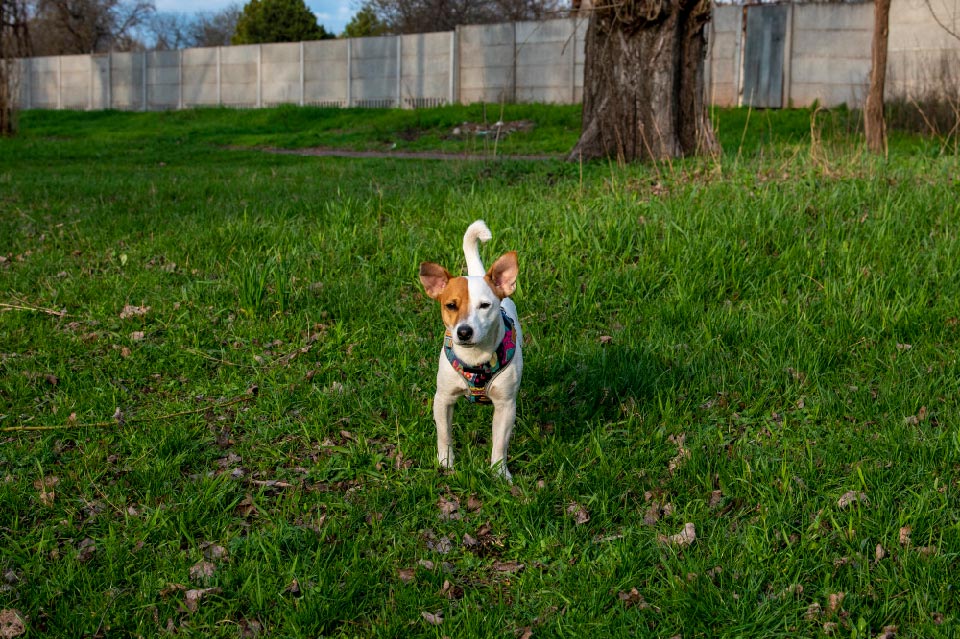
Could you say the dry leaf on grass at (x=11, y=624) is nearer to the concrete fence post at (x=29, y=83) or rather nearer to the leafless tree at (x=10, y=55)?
the leafless tree at (x=10, y=55)

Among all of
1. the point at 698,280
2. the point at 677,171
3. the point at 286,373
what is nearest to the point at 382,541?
the point at 286,373

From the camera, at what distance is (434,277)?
3955mm

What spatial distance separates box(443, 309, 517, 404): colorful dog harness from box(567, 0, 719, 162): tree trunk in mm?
6554

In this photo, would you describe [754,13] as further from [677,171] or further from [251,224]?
[251,224]

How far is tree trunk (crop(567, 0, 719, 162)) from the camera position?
33.5 ft

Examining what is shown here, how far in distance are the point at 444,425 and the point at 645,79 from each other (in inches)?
293

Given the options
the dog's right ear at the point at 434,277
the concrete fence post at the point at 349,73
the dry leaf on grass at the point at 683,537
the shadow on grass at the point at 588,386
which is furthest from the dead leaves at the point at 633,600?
the concrete fence post at the point at 349,73

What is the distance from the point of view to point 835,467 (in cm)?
405

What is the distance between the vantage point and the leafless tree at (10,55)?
2017cm

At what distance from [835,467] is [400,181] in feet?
24.2

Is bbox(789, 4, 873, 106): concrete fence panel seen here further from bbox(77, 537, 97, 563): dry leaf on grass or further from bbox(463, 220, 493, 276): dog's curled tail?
bbox(77, 537, 97, 563): dry leaf on grass

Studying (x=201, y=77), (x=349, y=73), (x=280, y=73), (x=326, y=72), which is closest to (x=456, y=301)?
(x=349, y=73)

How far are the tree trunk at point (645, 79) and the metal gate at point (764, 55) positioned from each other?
11662 millimetres

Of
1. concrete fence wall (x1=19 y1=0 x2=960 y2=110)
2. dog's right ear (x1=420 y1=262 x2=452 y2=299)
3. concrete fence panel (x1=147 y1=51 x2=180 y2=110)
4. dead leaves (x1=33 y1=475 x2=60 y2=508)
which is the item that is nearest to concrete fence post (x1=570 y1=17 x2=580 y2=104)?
concrete fence wall (x1=19 y1=0 x2=960 y2=110)
